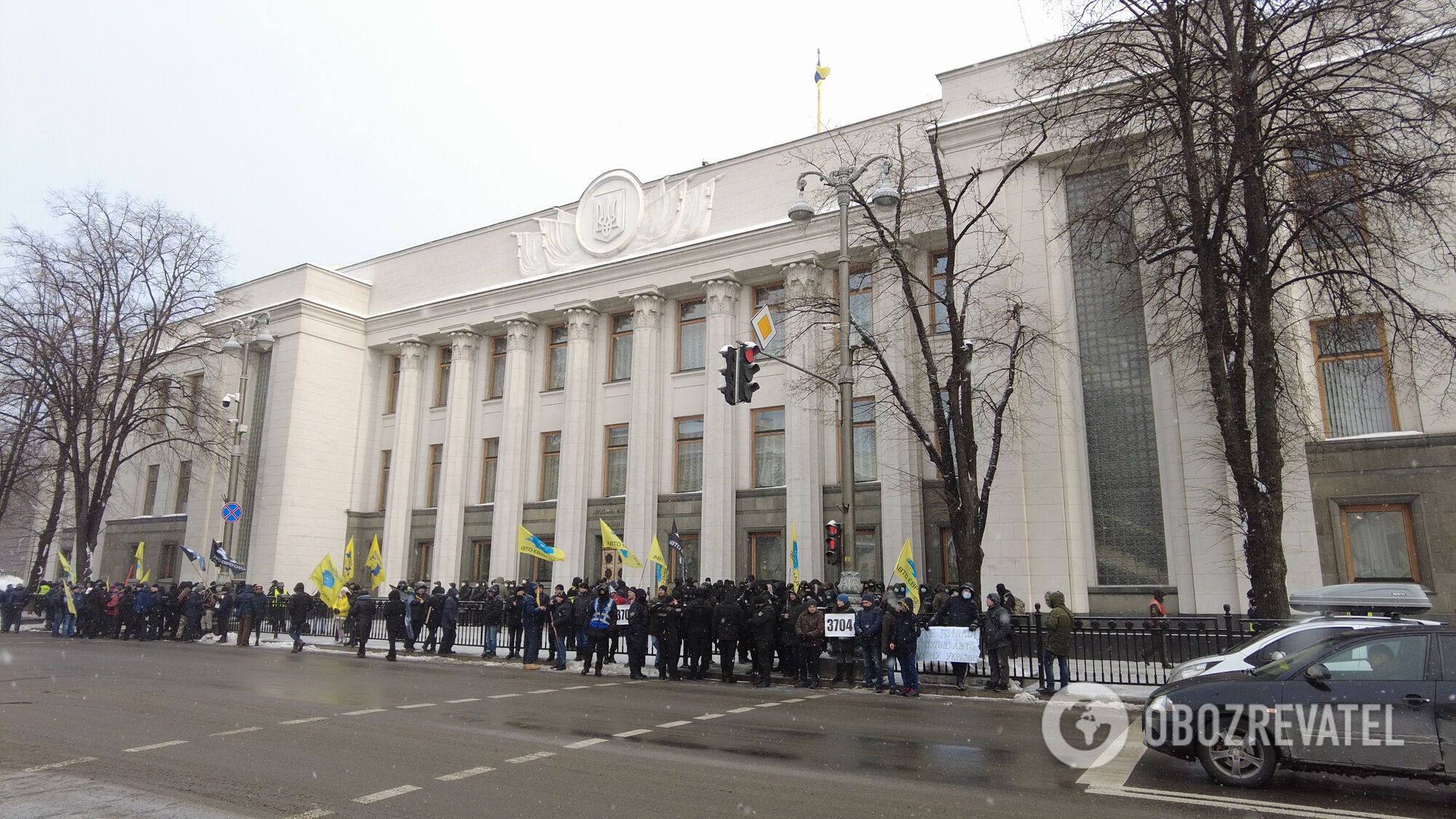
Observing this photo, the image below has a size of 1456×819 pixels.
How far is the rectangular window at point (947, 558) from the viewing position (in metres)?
24.5

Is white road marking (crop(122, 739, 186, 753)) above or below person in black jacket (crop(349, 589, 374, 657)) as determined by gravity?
below

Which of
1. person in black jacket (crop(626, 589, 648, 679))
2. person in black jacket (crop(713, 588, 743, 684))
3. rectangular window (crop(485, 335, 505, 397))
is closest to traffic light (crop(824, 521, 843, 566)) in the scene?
person in black jacket (crop(713, 588, 743, 684))

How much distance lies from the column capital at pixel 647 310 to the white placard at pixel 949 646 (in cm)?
1851

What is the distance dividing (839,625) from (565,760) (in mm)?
8010

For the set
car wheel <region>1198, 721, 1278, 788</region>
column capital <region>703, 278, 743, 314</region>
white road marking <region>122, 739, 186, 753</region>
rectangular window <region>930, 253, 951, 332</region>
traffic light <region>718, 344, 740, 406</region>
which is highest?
column capital <region>703, 278, 743, 314</region>

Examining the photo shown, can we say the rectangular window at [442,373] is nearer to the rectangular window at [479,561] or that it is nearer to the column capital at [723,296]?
the rectangular window at [479,561]

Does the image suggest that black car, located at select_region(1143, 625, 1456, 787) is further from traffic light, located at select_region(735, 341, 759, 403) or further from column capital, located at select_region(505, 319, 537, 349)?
column capital, located at select_region(505, 319, 537, 349)

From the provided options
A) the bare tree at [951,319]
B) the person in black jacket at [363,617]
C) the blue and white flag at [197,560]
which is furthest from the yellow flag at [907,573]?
the blue and white flag at [197,560]

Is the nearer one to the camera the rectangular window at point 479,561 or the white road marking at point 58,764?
the white road marking at point 58,764

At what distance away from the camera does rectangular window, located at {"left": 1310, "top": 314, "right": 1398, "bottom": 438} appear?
19016mm

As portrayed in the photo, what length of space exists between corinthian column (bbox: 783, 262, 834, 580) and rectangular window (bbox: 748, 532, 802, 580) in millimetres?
794

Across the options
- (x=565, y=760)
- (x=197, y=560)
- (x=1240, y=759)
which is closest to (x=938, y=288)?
(x=1240, y=759)

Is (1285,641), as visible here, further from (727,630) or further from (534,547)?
(534,547)

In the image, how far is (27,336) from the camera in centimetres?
3048
